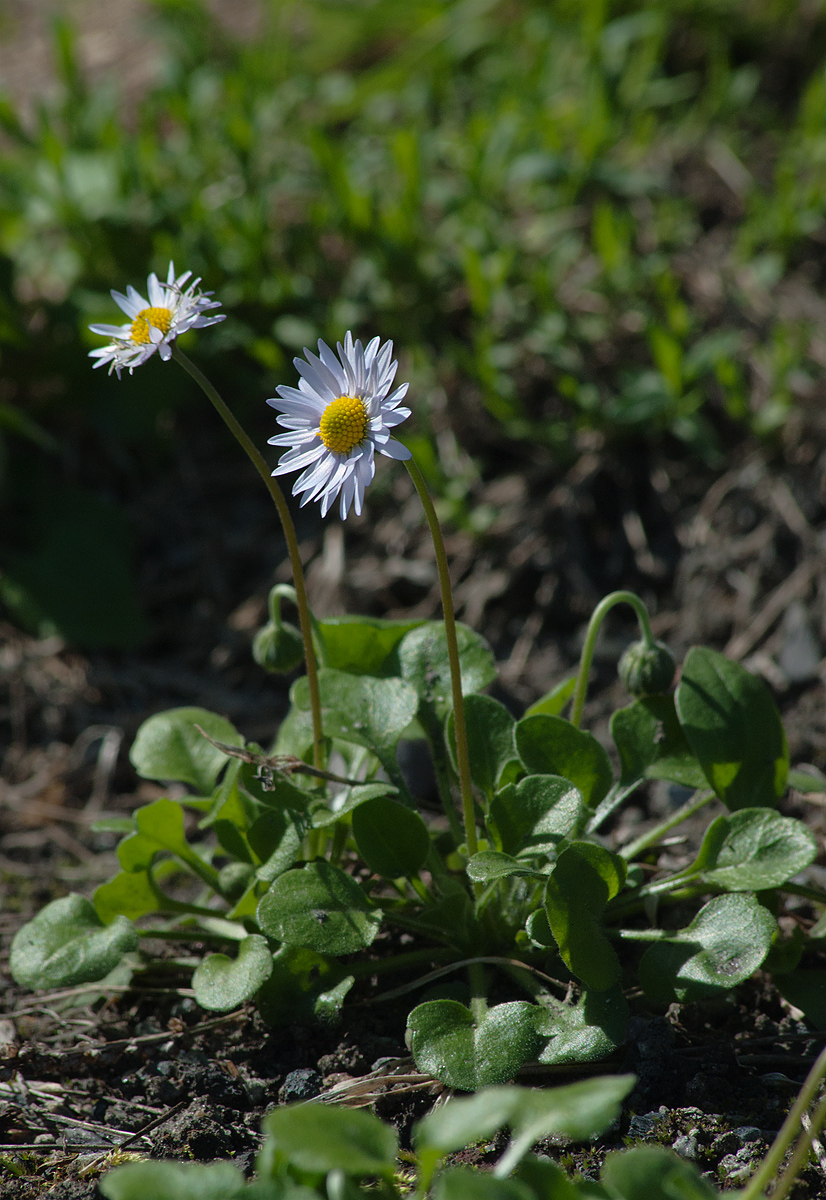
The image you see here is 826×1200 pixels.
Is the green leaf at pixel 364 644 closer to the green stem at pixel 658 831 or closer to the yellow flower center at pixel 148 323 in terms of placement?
the green stem at pixel 658 831

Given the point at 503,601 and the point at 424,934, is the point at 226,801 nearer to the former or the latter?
the point at 424,934

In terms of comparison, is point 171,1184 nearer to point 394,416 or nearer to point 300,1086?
point 300,1086

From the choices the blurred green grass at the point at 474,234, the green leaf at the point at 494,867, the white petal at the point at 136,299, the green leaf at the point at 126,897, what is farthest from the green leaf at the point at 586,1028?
the blurred green grass at the point at 474,234

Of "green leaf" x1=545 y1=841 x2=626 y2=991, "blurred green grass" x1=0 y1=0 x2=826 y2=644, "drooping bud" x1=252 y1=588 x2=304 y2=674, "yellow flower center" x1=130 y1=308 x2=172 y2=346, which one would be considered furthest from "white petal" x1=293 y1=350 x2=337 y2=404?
"blurred green grass" x1=0 y1=0 x2=826 y2=644

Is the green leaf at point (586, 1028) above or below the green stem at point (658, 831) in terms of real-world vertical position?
below

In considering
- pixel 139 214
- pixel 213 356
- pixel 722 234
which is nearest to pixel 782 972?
pixel 213 356

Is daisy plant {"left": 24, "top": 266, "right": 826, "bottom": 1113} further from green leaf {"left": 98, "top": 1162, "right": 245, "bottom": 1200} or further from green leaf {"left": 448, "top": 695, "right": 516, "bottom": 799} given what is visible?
green leaf {"left": 98, "top": 1162, "right": 245, "bottom": 1200}

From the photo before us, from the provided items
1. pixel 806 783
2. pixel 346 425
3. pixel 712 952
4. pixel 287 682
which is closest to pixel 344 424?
pixel 346 425
